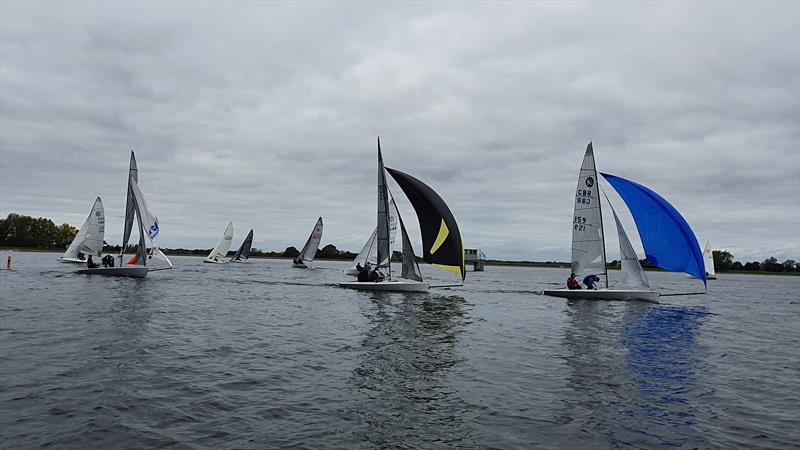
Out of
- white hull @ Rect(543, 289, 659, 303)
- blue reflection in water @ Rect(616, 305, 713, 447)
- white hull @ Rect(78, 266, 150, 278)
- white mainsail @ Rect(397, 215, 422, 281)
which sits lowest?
blue reflection in water @ Rect(616, 305, 713, 447)

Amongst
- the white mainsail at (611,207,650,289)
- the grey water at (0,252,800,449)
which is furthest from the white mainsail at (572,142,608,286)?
the grey water at (0,252,800,449)

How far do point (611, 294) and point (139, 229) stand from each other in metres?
33.1

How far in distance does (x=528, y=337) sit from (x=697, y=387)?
703cm

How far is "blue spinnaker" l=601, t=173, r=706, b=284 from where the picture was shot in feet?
99.7

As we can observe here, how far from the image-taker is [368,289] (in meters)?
33.3

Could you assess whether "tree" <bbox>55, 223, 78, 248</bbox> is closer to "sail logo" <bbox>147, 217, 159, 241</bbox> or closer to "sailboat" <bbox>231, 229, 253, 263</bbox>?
"sailboat" <bbox>231, 229, 253, 263</bbox>

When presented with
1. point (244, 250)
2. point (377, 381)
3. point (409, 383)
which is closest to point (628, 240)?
point (409, 383)

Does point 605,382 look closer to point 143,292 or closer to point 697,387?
point 697,387

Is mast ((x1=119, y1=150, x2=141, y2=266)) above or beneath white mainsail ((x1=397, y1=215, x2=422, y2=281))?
above

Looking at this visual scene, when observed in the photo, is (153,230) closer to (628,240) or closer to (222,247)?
(628,240)

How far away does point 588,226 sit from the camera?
32.8 meters

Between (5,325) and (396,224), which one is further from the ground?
(396,224)

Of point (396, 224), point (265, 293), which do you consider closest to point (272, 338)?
point (265, 293)

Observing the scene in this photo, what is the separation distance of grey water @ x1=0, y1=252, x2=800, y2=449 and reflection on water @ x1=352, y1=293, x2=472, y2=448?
0.05 meters
